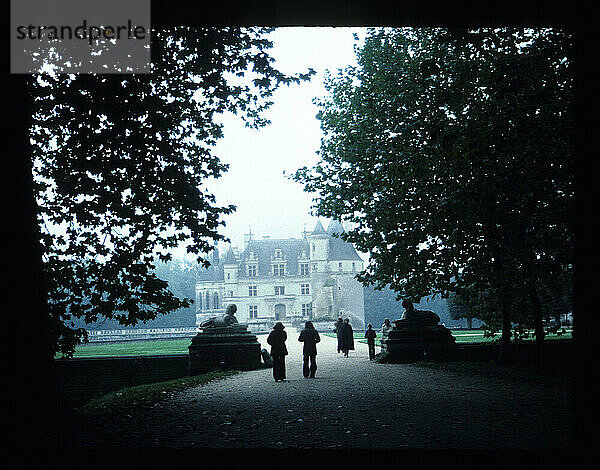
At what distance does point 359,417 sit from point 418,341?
9.60m

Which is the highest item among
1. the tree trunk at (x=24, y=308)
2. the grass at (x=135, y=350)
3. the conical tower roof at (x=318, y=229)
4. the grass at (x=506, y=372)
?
the conical tower roof at (x=318, y=229)

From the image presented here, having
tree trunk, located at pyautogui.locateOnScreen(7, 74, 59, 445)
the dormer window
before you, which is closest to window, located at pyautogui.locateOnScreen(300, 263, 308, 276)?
the dormer window

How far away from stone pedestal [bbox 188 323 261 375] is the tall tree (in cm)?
412

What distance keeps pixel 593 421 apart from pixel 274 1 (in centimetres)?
363

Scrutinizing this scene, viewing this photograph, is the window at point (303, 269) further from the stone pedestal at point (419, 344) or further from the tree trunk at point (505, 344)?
the tree trunk at point (505, 344)

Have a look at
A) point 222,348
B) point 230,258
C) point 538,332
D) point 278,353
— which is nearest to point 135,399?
point 278,353

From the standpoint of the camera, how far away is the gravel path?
5.46 m

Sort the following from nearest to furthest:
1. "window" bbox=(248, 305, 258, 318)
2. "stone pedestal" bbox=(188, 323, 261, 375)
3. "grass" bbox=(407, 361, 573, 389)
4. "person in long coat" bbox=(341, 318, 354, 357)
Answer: "grass" bbox=(407, 361, 573, 389) < "stone pedestal" bbox=(188, 323, 261, 375) < "person in long coat" bbox=(341, 318, 354, 357) < "window" bbox=(248, 305, 258, 318)

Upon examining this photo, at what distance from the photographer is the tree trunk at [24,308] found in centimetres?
397

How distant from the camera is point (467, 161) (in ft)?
32.3

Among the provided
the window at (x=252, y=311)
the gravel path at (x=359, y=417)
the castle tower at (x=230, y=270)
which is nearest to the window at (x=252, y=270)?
the castle tower at (x=230, y=270)

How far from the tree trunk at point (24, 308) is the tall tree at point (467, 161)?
4.90 metres

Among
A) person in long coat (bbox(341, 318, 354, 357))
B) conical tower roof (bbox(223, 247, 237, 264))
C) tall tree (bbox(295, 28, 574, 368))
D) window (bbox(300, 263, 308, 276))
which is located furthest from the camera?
conical tower roof (bbox(223, 247, 237, 264))

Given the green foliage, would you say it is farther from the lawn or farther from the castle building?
the castle building
